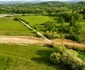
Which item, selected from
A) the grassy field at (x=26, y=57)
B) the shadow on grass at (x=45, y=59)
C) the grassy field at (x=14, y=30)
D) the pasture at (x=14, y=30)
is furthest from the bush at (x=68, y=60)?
the grassy field at (x=14, y=30)

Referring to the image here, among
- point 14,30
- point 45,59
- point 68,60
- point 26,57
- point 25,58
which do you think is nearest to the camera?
point 68,60

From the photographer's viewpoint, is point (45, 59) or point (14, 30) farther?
point (14, 30)

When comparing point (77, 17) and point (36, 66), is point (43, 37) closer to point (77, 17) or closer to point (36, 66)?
point (36, 66)

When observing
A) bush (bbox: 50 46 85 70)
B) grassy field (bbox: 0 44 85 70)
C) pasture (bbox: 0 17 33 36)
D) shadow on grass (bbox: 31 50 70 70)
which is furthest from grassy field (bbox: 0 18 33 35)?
bush (bbox: 50 46 85 70)

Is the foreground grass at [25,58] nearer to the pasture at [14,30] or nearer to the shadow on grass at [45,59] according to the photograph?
the shadow on grass at [45,59]

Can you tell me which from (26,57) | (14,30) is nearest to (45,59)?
(26,57)

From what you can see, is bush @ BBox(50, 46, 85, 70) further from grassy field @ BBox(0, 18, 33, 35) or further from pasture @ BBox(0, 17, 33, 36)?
grassy field @ BBox(0, 18, 33, 35)

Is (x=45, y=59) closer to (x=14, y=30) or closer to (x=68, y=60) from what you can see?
(x=68, y=60)

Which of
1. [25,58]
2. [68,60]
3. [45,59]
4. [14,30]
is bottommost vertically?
[14,30]
